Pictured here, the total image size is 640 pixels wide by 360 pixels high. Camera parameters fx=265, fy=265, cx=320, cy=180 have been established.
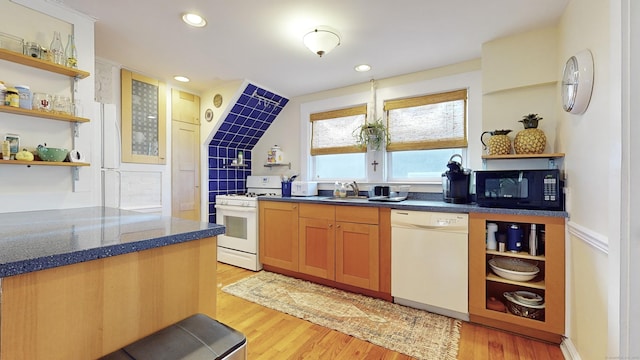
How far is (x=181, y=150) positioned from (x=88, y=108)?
1.38m

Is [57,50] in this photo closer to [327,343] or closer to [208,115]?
[208,115]

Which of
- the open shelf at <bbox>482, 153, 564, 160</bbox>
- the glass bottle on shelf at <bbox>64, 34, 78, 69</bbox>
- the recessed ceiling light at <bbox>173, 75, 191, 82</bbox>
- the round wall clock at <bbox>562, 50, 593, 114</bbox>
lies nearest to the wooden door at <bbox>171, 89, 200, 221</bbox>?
the recessed ceiling light at <bbox>173, 75, 191, 82</bbox>

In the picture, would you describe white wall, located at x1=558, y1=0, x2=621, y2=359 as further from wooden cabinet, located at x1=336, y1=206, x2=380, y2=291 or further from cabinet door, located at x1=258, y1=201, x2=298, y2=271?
cabinet door, located at x1=258, y1=201, x2=298, y2=271

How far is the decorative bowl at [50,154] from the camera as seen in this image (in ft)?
5.29

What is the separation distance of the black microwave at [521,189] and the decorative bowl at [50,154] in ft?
9.29

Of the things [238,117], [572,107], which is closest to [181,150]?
[238,117]

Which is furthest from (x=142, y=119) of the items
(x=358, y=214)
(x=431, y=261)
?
(x=431, y=261)

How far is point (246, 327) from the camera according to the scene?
1946 mm

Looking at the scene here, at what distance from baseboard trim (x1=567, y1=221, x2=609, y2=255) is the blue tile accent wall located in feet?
10.2

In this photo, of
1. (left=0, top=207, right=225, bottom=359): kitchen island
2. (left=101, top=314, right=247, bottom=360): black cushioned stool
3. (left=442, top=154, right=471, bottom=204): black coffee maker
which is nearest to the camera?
(left=0, top=207, right=225, bottom=359): kitchen island

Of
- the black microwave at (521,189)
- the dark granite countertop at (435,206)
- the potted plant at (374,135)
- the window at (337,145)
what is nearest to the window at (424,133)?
the potted plant at (374,135)

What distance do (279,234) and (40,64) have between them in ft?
7.37

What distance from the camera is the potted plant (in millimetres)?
2912

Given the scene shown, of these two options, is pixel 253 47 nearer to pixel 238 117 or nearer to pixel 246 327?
pixel 238 117
